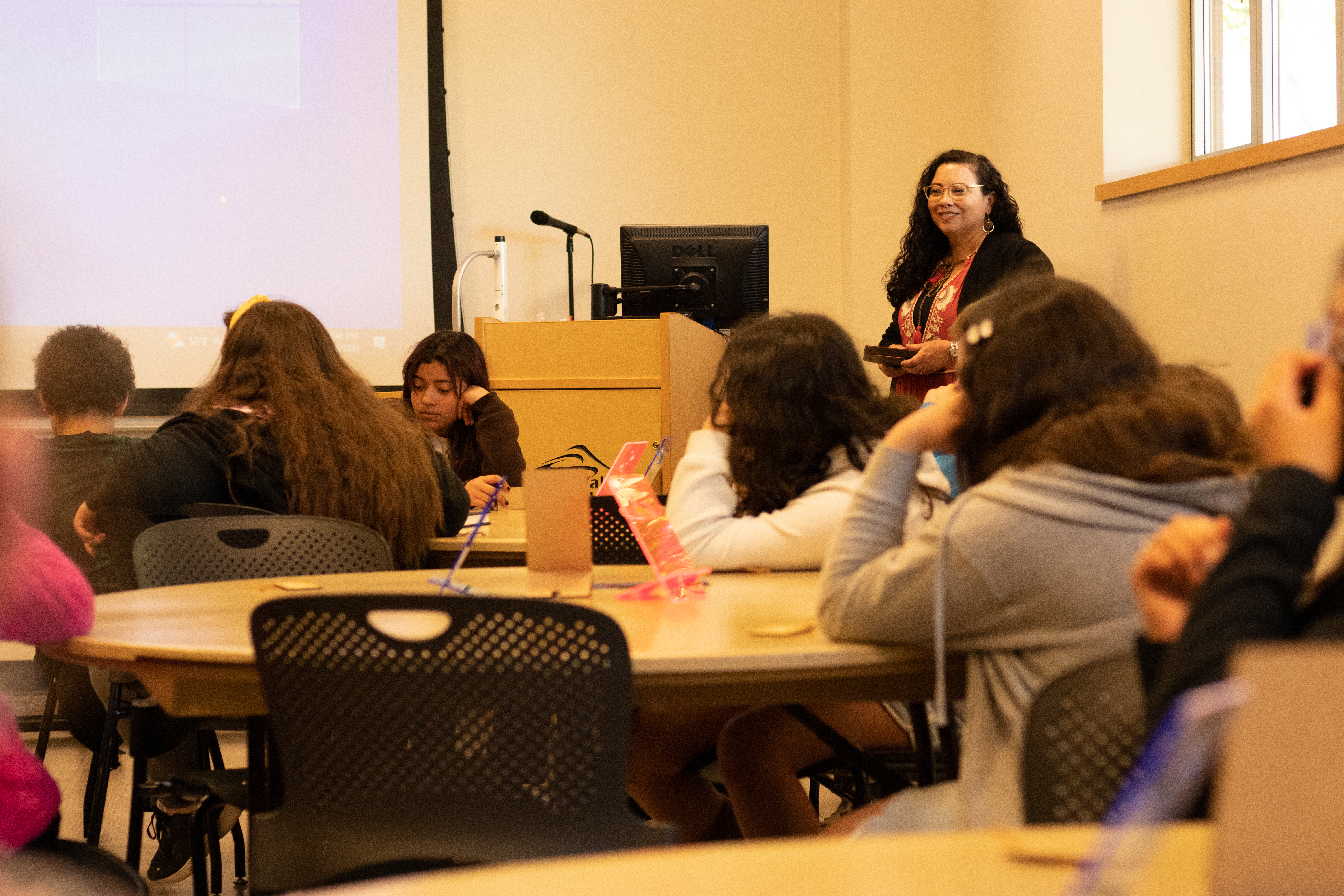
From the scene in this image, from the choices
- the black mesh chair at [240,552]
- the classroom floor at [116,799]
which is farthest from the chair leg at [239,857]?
the black mesh chair at [240,552]

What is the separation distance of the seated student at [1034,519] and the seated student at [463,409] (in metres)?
2.16

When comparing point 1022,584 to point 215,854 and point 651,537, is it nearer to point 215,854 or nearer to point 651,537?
point 651,537

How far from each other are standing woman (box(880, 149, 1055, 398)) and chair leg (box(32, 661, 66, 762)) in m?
2.42

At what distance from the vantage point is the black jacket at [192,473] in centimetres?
207

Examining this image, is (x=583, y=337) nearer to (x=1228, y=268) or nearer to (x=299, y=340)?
(x=299, y=340)

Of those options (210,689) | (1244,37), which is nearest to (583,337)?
(1244,37)

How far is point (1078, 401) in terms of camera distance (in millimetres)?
1178

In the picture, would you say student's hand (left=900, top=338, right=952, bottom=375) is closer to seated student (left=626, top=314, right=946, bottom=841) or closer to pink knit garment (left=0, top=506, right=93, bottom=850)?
seated student (left=626, top=314, right=946, bottom=841)

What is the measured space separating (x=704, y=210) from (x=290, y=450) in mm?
3524

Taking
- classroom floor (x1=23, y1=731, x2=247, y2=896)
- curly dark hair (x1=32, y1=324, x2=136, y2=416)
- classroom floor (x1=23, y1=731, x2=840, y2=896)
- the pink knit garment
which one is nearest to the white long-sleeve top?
classroom floor (x1=23, y1=731, x2=840, y2=896)

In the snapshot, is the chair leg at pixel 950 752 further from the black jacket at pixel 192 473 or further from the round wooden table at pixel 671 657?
the black jacket at pixel 192 473

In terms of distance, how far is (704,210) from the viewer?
5328mm

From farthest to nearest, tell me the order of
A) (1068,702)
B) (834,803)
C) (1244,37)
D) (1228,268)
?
1. (1244,37)
2. (1228,268)
3. (834,803)
4. (1068,702)

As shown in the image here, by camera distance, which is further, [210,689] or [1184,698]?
[210,689]
